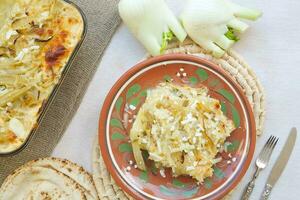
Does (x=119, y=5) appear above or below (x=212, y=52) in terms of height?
above

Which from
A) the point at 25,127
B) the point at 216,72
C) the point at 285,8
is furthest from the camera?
the point at 285,8

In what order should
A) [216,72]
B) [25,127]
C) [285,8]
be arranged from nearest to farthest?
[25,127] → [216,72] → [285,8]

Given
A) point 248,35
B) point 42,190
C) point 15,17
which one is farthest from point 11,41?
point 248,35

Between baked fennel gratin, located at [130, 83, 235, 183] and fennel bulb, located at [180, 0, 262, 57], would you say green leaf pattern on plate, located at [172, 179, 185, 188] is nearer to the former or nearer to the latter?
baked fennel gratin, located at [130, 83, 235, 183]

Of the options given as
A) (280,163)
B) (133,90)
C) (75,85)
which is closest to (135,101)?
(133,90)

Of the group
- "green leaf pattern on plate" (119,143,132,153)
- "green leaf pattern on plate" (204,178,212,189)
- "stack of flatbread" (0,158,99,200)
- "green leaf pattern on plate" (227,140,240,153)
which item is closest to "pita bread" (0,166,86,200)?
"stack of flatbread" (0,158,99,200)

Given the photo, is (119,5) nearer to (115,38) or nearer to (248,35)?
(115,38)

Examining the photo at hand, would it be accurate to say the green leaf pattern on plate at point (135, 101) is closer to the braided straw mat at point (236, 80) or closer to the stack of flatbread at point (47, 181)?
the braided straw mat at point (236, 80)
